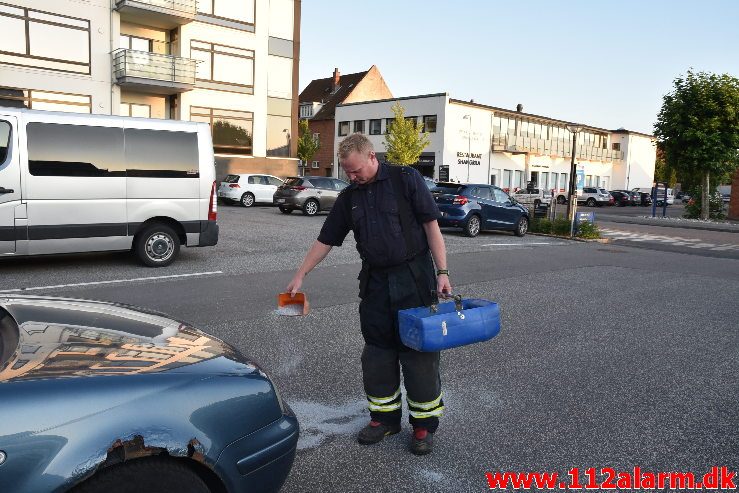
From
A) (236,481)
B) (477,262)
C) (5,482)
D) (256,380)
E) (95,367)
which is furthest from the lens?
(477,262)

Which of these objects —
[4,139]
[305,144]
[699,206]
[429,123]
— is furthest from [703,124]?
[305,144]

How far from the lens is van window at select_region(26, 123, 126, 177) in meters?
8.78

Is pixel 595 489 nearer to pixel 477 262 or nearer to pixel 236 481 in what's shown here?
pixel 236 481

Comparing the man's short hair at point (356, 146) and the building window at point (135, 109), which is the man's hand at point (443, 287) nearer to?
the man's short hair at point (356, 146)

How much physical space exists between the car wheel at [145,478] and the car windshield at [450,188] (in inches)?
638

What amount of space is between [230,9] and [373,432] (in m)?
31.0

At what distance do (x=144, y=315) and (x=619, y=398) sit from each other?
11.6 feet

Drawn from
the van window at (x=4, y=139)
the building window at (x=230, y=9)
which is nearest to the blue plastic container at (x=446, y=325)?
the van window at (x=4, y=139)

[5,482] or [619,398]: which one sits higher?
[5,482]

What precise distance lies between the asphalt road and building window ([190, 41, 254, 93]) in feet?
69.1

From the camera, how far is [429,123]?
48.4 meters

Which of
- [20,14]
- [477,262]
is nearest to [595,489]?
[477,262]

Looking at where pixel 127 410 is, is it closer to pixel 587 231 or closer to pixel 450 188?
pixel 450 188

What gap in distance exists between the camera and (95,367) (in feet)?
7.02
